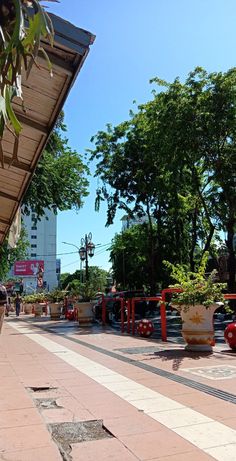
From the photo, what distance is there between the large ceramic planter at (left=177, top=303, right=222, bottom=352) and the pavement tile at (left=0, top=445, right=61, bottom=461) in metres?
5.94

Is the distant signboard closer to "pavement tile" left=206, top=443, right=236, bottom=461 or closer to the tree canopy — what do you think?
the tree canopy

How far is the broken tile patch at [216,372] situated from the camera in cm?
698

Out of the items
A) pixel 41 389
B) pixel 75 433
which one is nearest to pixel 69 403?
pixel 41 389

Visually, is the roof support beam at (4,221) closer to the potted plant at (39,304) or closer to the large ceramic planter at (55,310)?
the large ceramic planter at (55,310)

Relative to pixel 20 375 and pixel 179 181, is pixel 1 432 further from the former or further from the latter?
pixel 179 181

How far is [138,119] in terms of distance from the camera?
28.4 meters

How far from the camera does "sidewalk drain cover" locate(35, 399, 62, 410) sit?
213 inches

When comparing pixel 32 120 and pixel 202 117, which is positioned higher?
pixel 202 117

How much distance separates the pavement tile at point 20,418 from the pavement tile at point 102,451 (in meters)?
0.84

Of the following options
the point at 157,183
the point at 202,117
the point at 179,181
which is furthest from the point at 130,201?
the point at 202,117

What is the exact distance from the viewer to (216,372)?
24.0 ft

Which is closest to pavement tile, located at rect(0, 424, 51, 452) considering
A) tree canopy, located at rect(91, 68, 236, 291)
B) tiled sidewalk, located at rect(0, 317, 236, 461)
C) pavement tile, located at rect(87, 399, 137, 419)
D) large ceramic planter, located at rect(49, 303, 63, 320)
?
tiled sidewalk, located at rect(0, 317, 236, 461)

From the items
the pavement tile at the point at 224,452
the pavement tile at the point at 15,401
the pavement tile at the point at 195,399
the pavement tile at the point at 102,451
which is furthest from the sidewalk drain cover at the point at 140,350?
the pavement tile at the point at 224,452

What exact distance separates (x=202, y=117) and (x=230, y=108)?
47.8 inches
